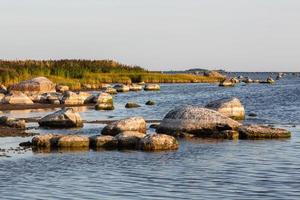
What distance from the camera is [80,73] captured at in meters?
112

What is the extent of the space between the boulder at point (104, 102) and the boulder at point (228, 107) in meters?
16.1

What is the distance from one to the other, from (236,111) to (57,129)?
12494mm

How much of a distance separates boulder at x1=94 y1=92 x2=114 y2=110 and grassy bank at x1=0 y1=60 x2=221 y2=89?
70.8 feet

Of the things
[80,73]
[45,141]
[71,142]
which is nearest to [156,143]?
[71,142]

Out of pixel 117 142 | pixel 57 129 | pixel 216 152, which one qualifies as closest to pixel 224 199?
pixel 216 152

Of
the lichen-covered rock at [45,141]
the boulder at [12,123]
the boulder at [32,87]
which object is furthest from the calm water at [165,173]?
the boulder at [32,87]

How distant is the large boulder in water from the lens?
1394 inches

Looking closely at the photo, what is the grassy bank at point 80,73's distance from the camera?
93.2 meters

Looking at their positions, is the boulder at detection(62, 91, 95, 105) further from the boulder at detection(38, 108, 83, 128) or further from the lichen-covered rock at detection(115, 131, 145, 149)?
the lichen-covered rock at detection(115, 131, 145, 149)

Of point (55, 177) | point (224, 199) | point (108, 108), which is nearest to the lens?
point (224, 199)

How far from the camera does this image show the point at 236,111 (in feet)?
148

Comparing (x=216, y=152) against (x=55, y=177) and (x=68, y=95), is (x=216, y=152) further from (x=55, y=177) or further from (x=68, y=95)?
(x=68, y=95)

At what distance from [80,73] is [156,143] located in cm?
8382

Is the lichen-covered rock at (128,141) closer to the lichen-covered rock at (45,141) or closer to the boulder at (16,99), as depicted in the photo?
the lichen-covered rock at (45,141)
